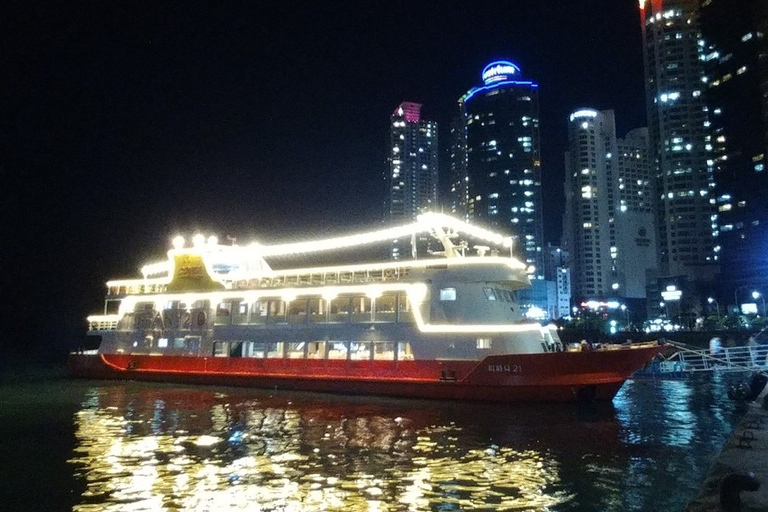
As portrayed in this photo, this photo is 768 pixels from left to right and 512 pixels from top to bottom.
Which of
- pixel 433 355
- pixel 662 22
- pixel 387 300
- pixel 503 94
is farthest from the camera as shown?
pixel 503 94

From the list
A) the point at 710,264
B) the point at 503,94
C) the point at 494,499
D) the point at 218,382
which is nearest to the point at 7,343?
the point at 218,382

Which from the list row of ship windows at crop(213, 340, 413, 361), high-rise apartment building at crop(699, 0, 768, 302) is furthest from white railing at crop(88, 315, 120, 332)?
high-rise apartment building at crop(699, 0, 768, 302)

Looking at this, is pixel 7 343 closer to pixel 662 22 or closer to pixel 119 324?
pixel 119 324

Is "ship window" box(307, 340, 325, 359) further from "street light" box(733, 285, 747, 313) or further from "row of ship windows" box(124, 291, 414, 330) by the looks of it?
"street light" box(733, 285, 747, 313)

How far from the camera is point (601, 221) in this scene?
160000mm

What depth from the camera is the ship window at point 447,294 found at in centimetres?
2495

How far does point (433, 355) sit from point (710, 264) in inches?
4848

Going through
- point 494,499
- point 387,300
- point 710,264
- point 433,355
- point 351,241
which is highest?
point 710,264

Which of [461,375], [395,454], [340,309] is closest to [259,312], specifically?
[340,309]

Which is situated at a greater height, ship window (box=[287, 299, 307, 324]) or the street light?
the street light

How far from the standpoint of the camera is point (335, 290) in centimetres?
2766

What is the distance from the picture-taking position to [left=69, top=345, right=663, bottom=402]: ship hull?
22062 millimetres

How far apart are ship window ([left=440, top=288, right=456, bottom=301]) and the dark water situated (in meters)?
4.73

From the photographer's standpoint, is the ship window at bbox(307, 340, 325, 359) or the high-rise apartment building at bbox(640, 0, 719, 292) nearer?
the ship window at bbox(307, 340, 325, 359)
